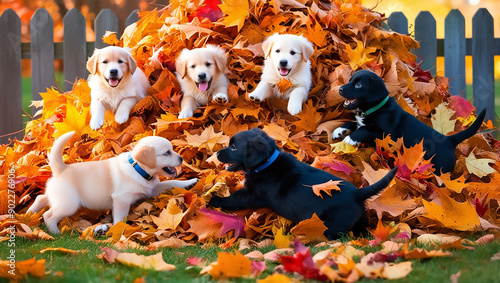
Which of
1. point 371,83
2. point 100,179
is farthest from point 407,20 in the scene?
point 100,179

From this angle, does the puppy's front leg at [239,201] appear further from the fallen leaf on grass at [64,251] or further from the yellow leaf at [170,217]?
the fallen leaf on grass at [64,251]

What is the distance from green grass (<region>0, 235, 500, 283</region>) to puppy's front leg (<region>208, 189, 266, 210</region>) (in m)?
0.41

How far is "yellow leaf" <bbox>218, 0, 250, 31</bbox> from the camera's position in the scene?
4.90 m

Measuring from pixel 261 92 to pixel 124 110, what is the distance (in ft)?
3.92

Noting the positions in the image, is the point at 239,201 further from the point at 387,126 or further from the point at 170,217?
the point at 387,126

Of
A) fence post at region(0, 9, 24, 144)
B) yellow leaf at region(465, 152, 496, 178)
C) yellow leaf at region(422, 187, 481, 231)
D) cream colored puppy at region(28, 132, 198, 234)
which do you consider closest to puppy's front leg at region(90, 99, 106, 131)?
cream colored puppy at region(28, 132, 198, 234)

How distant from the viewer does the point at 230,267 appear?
2.54m

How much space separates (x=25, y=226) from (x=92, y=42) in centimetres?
459

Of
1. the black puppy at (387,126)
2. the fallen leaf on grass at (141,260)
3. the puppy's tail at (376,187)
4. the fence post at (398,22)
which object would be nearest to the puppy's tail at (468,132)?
the black puppy at (387,126)

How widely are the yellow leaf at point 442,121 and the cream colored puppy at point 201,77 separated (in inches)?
74.4

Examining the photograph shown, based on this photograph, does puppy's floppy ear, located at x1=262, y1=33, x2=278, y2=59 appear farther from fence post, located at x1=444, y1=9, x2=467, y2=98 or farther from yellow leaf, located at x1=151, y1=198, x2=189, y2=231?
fence post, located at x1=444, y1=9, x2=467, y2=98

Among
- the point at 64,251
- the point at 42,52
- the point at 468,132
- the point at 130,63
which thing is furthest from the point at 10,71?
the point at 468,132

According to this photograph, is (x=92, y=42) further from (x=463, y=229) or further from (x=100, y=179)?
(x=463, y=229)

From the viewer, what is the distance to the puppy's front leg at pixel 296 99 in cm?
432
